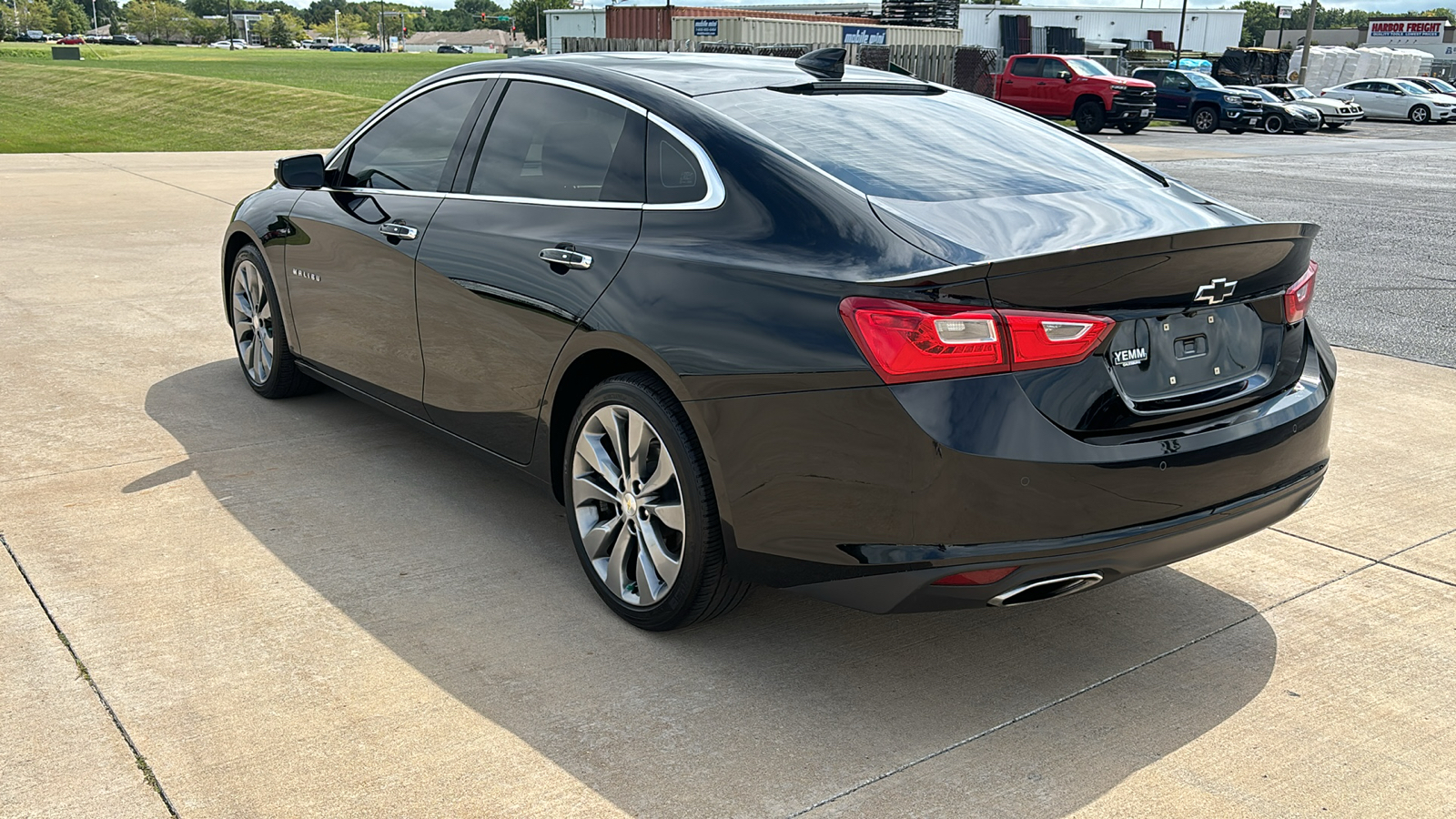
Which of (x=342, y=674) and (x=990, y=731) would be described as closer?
(x=990, y=731)

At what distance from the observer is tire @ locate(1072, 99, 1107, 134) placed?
3250 cm

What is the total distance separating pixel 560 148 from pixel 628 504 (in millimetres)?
1228

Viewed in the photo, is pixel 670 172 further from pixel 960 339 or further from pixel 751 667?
pixel 751 667

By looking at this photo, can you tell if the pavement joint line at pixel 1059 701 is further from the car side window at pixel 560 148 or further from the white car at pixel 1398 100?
the white car at pixel 1398 100

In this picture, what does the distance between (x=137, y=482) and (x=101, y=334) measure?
9.38 ft

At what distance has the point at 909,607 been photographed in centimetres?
299

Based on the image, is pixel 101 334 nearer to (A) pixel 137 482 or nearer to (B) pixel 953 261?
(A) pixel 137 482

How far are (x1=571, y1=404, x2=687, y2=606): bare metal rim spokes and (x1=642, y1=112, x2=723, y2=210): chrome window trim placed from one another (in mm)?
580

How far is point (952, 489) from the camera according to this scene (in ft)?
9.26

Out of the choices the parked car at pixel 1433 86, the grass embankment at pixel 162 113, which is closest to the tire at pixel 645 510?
the grass embankment at pixel 162 113

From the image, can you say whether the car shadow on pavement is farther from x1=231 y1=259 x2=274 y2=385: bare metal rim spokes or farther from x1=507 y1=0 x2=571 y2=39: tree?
x1=507 y1=0 x2=571 y2=39: tree

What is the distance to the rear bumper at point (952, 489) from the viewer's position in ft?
9.23

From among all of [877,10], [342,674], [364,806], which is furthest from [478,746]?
[877,10]

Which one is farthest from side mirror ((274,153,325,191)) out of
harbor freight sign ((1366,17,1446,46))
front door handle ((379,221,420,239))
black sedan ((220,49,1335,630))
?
harbor freight sign ((1366,17,1446,46))
